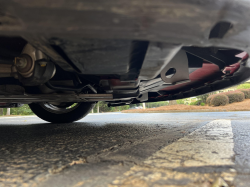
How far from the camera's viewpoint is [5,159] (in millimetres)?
977

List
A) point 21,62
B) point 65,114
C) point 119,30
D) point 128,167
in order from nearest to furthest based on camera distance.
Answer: point 119,30
point 128,167
point 21,62
point 65,114

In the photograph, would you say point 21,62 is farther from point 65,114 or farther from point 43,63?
point 65,114

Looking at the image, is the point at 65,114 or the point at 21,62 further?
the point at 65,114

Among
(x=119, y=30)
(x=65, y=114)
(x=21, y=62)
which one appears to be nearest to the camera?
(x=119, y=30)

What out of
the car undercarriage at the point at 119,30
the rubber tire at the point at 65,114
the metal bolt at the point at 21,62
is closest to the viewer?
the car undercarriage at the point at 119,30

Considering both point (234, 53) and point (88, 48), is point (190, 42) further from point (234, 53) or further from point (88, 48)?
point (234, 53)

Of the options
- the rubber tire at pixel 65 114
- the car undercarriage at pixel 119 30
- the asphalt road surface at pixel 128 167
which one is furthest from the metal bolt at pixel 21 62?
the rubber tire at pixel 65 114

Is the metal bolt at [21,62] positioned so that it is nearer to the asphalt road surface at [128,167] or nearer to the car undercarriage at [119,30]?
the car undercarriage at [119,30]

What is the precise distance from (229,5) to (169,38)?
0.26 m

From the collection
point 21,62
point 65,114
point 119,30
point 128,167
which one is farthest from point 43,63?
point 65,114

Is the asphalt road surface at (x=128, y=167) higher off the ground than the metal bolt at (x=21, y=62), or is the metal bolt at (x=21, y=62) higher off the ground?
the metal bolt at (x=21, y=62)

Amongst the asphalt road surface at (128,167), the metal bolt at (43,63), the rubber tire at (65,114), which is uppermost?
the metal bolt at (43,63)

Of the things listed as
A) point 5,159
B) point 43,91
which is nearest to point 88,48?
point 5,159

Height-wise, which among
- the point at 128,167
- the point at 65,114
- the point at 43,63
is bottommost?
the point at 128,167
